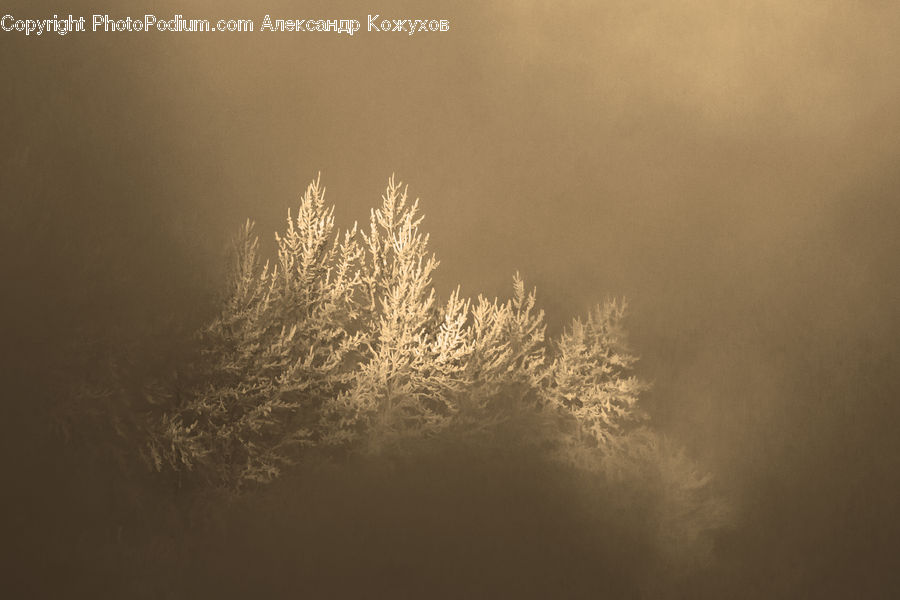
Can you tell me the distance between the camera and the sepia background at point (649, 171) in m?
30.1

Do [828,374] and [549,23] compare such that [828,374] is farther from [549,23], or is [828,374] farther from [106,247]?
[106,247]

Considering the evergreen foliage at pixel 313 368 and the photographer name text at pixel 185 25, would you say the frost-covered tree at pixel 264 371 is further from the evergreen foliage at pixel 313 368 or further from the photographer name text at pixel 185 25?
the photographer name text at pixel 185 25

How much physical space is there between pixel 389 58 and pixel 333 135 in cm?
442

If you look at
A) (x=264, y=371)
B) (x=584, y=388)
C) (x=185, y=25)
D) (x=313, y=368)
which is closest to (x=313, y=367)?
(x=313, y=368)

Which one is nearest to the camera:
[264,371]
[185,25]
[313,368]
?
[264,371]

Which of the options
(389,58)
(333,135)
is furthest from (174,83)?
(389,58)

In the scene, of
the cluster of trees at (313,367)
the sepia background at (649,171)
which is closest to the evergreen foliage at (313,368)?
the cluster of trees at (313,367)

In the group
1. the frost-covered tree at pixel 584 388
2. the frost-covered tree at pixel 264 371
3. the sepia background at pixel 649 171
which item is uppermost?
→ the sepia background at pixel 649 171

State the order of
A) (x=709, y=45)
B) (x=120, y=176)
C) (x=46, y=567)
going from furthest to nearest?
(x=709, y=45), (x=120, y=176), (x=46, y=567)

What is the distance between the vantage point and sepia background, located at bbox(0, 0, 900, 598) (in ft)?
98.9

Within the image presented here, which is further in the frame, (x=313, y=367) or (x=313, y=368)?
(x=313, y=367)

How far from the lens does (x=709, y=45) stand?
145ft

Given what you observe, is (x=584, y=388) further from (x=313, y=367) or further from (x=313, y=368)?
(x=313, y=368)

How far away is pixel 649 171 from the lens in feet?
137
